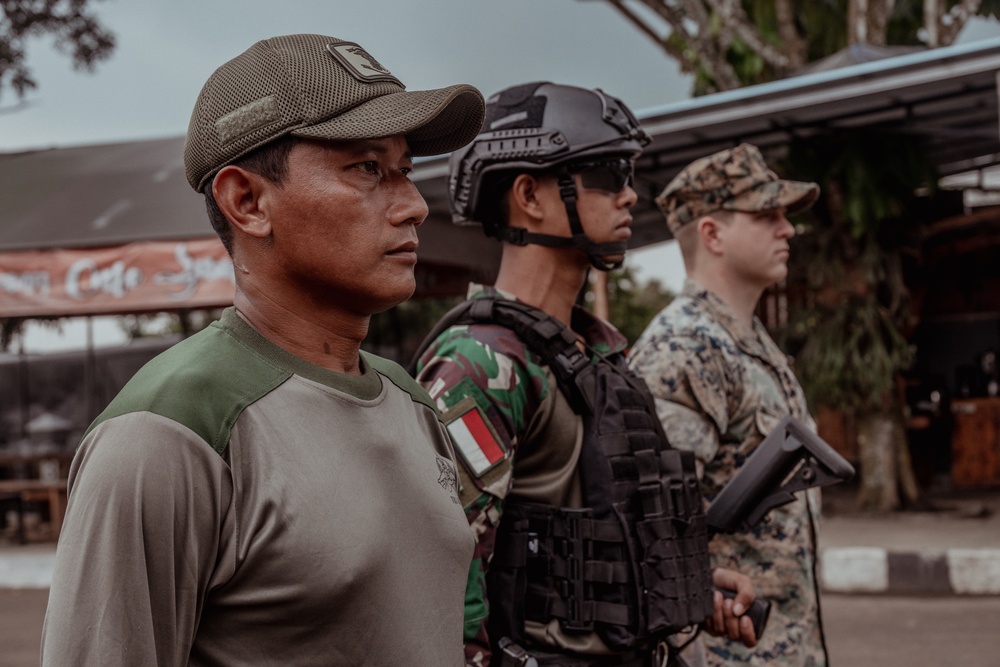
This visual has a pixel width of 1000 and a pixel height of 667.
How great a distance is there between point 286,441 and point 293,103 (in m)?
0.40

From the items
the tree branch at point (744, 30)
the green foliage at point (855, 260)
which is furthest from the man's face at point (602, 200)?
the tree branch at point (744, 30)

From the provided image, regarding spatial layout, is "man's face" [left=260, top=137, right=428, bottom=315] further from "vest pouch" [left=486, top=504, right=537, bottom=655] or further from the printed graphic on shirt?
"vest pouch" [left=486, top=504, right=537, bottom=655]

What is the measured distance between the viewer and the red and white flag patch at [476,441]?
1.97m

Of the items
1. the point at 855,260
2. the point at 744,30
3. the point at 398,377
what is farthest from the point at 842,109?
the point at 398,377

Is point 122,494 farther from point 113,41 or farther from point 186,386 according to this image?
point 113,41

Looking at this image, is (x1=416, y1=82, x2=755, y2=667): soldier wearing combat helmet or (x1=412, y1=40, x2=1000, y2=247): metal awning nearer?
(x1=416, y1=82, x2=755, y2=667): soldier wearing combat helmet

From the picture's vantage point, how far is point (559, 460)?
217 cm

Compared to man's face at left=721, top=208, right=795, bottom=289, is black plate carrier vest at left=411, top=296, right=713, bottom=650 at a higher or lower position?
lower

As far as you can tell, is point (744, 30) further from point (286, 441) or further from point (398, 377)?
point (286, 441)

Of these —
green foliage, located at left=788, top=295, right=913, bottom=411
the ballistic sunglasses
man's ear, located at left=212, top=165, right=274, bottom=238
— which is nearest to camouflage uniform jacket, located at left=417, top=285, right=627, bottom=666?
the ballistic sunglasses

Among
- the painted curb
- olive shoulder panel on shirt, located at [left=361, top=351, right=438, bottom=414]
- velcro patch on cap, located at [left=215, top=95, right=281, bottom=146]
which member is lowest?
the painted curb

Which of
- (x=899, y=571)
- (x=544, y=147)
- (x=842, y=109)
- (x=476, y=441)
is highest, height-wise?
(x=842, y=109)

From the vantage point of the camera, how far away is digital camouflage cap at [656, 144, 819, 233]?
3.21 m

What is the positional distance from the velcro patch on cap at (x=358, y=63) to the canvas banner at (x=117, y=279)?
6632 millimetres
